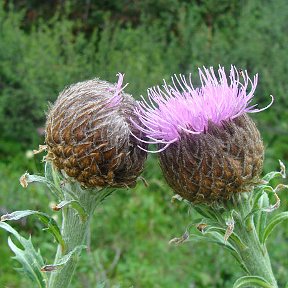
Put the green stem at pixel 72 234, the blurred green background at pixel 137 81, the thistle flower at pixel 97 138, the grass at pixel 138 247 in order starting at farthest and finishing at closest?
the blurred green background at pixel 137 81
the grass at pixel 138 247
the green stem at pixel 72 234
the thistle flower at pixel 97 138

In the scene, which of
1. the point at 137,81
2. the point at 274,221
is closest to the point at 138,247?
the point at 137,81

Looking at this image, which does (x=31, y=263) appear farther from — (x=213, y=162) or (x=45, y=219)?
(x=213, y=162)

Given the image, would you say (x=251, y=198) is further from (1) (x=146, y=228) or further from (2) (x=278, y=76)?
(2) (x=278, y=76)

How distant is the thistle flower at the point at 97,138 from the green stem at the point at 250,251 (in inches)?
16.5

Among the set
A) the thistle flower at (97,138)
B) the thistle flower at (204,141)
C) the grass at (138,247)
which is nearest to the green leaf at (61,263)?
the thistle flower at (97,138)

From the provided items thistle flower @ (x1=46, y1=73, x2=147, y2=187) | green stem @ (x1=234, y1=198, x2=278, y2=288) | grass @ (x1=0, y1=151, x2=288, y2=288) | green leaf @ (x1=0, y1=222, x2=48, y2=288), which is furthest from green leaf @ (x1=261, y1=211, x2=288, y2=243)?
grass @ (x1=0, y1=151, x2=288, y2=288)

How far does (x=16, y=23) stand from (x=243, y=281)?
18.1ft

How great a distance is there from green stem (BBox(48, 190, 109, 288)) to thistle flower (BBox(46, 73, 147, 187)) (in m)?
0.10

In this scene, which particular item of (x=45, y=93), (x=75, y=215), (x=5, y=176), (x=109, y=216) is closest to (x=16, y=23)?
(x=45, y=93)

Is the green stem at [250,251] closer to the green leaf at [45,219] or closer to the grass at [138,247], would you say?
the green leaf at [45,219]

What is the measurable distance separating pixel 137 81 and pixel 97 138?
4354 millimetres

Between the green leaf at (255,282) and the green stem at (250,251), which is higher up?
the green stem at (250,251)

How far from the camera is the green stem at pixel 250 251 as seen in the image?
7.13 feet

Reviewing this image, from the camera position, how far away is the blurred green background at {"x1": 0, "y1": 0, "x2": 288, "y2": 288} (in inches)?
188
